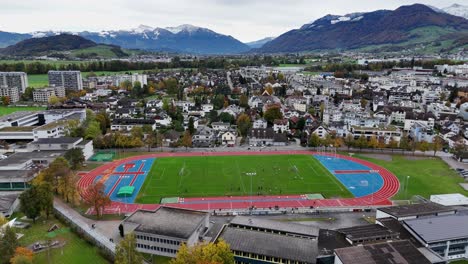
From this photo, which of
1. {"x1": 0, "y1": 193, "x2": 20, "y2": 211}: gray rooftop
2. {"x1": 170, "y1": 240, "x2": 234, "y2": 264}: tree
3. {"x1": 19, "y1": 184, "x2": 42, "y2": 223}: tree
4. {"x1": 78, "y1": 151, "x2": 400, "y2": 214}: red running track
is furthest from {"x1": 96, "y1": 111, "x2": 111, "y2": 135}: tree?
{"x1": 170, "y1": 240, "x2": 234, "y2": 264}: tree

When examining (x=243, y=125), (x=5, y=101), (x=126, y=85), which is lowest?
(x=243, y=125)

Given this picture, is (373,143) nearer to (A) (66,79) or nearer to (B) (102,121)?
(B) (102,121)

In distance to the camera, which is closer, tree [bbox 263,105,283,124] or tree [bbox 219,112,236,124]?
tree [bbox 219,112,236,124]

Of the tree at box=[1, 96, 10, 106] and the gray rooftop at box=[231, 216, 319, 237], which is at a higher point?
the tree at box=[1, 96, 10, 106]

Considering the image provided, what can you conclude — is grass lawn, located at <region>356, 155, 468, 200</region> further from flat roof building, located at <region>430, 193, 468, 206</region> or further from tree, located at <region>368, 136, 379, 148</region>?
tree, located at <region>368, 136, 379, 148</region>

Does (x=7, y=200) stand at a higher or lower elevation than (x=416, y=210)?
lower

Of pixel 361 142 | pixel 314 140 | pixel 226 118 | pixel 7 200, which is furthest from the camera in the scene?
pixel 226 118

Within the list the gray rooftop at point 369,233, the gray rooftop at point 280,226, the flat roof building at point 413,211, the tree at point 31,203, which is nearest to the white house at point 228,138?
the gray rooftop at point 280,226

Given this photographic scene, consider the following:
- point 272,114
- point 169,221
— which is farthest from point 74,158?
point 272,114
